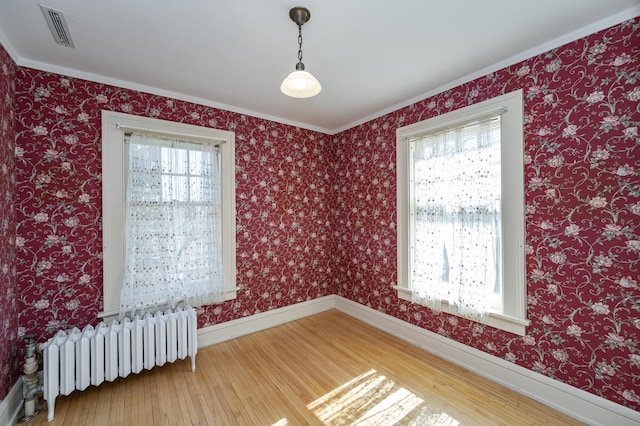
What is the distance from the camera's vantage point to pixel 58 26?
1.67 metres

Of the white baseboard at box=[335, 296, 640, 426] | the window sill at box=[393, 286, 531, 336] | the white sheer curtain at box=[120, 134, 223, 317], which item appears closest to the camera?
the white baseboard at box=[335, 296, 640, 426]

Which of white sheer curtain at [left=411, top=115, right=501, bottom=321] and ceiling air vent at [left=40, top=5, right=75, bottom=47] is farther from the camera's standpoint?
white sheer curtain at [left=411, top=115, right=501, bottom=321]

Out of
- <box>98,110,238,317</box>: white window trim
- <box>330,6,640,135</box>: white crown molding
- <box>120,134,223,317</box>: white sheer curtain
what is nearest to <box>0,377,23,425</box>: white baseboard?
<box>98,110,238,317</box>: white window trim

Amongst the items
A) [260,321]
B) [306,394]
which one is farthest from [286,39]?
[260,321]

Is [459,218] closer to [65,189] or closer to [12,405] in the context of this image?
[65,189]

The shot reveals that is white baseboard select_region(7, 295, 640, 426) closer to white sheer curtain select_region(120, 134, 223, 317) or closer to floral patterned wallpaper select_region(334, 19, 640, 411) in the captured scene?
floral patterned wallpaper select_region(334, 19, 640, 411)

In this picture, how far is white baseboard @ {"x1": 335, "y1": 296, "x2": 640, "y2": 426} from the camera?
5.45 feet

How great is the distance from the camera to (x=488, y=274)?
2197 mm

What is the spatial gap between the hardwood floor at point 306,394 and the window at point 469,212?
1.81 ft

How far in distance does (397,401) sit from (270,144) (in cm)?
288

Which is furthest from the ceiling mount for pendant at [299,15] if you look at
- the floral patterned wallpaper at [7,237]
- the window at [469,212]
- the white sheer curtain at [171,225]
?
the floral patterned wallpaper at [7,237]

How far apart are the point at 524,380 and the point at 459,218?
1.32m

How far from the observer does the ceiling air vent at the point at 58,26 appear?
1560 mm

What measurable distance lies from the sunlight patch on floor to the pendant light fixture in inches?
83.7
